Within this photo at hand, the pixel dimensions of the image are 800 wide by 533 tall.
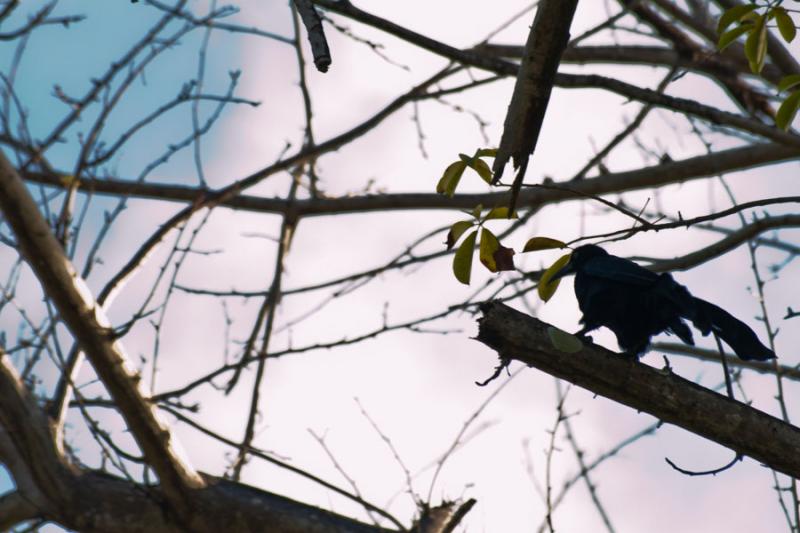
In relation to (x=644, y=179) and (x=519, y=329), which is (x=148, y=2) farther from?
(x=519, y=329)

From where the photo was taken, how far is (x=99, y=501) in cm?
440

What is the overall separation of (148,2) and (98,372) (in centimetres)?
250

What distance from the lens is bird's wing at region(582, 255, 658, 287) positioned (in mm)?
4348

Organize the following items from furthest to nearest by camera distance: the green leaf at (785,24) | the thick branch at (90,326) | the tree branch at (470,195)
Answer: the tree branch at (470,195) < the thick branch at (90,326) < the green leaf at (785,24)

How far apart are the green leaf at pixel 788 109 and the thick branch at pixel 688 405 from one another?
3.01ft

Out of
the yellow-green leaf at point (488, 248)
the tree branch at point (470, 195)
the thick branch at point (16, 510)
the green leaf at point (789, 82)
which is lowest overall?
the thick branch at point (16, 510)

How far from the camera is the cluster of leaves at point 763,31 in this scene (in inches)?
123

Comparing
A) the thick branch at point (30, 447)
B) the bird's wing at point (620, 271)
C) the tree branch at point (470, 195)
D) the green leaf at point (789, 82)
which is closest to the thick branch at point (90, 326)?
the thick branch at point (30, 447)

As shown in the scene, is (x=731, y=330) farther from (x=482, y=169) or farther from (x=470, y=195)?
(x=470, y=195)

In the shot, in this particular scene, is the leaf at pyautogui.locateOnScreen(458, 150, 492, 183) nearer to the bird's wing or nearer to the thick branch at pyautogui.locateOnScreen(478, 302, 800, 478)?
the thick branch at pyautogui.locateOnScreen(478, 302, 800, 478)

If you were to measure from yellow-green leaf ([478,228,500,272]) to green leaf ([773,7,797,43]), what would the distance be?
3.70 feet

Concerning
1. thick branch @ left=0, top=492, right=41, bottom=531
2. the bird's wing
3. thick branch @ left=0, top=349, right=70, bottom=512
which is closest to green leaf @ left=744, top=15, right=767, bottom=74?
the bird's wing

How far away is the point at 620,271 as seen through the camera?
176 inches

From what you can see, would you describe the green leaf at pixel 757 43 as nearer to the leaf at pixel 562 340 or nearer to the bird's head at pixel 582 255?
the leaf at pixel 562 340
